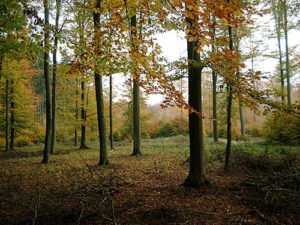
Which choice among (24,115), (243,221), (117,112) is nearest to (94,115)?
(117,112)

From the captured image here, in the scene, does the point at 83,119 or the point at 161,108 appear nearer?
the point at 161,108

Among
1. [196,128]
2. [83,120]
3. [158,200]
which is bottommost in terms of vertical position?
[158,200]

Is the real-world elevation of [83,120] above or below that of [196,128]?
above

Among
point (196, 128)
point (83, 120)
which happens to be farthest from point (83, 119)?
point (196, 128)

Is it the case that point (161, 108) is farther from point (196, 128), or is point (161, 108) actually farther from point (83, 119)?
point (83, 119)

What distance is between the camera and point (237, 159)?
8.30m

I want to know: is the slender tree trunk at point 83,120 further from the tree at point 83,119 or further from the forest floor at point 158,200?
the forest floor at point 158,200


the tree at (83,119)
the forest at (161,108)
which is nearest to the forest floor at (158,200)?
the forest at (161,108)

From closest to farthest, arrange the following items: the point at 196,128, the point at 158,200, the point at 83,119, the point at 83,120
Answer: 1. the point at 158,200
2. the point at 196,128
3. the point at 83,120
4. the point at 83,119

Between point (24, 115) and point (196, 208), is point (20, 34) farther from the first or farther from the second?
point (24, 115)

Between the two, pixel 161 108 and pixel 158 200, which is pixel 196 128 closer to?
pixel 161 108

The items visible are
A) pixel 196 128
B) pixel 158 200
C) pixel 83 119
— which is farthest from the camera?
pixel 83 119

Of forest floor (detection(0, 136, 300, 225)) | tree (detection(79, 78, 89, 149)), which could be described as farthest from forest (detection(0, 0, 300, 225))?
tree (detection(79, 78, 89, 149))

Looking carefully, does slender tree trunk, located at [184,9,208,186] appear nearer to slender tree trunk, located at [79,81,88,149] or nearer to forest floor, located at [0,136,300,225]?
forest floor, located at [0,136,300,225]
